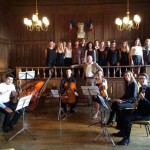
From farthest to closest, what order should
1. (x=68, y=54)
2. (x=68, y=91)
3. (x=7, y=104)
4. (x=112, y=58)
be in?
(x=68, y=54)
(x=112, y=58)
(x=68, y=91)
(x=7, y=104)

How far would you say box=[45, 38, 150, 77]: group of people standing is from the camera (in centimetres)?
949

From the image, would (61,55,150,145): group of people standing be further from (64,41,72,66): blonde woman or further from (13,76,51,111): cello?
(64,41,72,66): blonde woman

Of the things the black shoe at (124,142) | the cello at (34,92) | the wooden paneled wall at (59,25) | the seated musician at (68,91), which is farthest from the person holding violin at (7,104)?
the wooden paneled wall at (59,25)

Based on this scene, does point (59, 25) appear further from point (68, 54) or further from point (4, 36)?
point (4, 36)

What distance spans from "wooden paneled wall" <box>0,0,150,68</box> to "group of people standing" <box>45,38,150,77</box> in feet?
5.74

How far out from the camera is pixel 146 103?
490 cm

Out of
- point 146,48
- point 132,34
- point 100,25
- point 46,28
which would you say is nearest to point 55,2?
point 46,28

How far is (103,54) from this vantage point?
9883mm

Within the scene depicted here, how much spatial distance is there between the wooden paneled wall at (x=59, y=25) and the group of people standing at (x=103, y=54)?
1748mm

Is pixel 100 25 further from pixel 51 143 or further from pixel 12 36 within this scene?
pixel 51 143

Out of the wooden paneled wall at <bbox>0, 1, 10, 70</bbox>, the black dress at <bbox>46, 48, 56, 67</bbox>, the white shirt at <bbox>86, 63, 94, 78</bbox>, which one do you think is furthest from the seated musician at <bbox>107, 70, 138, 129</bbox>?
the wooden paneled wall at <bbox>0, 1, 10, 70</bbox>

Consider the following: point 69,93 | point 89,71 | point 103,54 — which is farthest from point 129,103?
point 103,54

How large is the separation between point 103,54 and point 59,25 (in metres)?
3.00

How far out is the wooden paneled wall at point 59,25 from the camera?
1170 cm
